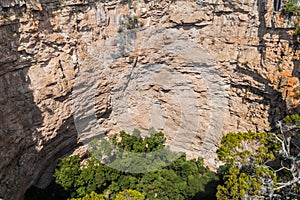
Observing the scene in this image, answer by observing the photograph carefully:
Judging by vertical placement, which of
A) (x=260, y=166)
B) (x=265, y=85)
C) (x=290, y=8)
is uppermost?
(x=290, y=8)

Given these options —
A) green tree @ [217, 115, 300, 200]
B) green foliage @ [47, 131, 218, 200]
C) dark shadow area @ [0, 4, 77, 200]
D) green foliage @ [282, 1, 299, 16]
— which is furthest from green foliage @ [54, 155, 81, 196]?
green foliage @ [282, 1, 299, 16]

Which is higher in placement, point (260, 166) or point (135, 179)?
point (260, 166)

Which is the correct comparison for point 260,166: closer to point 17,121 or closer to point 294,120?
point 294,120

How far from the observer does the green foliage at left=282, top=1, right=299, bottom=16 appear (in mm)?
12467

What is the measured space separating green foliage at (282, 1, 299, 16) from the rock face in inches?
14.8

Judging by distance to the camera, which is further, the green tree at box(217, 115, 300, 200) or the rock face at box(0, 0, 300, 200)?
the rock face at box(0, 0, 300, 200)

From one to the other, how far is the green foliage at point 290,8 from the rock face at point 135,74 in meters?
0.38

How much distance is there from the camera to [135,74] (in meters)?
16.2

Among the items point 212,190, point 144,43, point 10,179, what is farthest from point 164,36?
point 10,179

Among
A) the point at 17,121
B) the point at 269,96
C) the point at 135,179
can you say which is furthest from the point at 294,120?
the point at 17,121

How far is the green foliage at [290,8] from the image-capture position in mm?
12467

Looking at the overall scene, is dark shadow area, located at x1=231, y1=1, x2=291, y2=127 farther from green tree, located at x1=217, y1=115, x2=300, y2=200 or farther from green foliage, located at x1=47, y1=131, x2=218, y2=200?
green tree, located at x1=217, y1=115, x2=300, y2=200

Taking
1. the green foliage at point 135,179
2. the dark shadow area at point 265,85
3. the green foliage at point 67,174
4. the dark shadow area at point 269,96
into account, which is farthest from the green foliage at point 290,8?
the green foliage at point 67,174

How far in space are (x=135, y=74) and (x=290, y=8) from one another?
8.09 m
